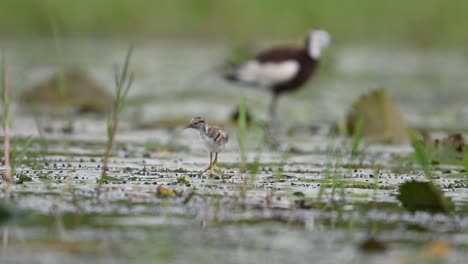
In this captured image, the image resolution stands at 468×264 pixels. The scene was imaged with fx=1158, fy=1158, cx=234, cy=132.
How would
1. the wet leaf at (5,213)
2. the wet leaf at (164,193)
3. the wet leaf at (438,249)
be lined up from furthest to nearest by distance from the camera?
the wet leaf at (164,193)
the wet leaf at (5,213)
the wet leaf at (438,249)

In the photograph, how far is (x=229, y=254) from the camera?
398 centimetres

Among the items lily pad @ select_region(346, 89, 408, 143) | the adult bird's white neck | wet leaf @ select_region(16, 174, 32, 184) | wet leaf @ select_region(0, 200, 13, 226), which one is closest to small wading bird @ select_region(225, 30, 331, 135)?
the adult bird's white neck

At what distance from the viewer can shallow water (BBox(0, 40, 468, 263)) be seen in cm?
406

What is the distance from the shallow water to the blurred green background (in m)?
8.09

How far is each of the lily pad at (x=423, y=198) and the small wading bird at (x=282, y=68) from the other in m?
7.12

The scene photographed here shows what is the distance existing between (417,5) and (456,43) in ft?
3.29

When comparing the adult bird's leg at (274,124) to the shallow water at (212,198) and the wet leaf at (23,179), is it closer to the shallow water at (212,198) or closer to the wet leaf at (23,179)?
the shallow water at (212,198)

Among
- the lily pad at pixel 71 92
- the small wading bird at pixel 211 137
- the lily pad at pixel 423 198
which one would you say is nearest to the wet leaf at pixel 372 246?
the lily pad at pixel 423 198

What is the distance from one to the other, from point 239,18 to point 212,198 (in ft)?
51.8

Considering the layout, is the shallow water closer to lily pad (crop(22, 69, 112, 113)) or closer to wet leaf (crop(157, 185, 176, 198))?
wet leaf (crop(157, 185, 176, 198))

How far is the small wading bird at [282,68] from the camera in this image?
12664 millimetres

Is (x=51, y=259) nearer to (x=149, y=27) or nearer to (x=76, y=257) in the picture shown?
(x=76, y=257)

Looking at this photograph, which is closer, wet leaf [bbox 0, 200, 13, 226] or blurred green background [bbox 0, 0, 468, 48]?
wet leaf [bbox 0, 200, 13, 226]

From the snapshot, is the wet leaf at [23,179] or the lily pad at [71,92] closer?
the wet leaf at [23,179]
